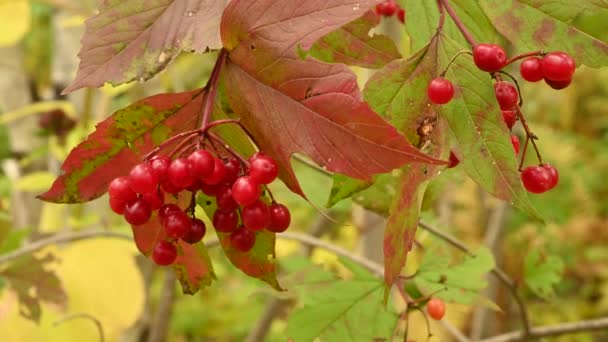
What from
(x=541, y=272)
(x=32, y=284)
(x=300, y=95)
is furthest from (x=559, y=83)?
(x=32, y=284)

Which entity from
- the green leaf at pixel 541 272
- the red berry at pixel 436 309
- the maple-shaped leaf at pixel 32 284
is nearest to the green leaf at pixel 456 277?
the red berry at pixel 436 309

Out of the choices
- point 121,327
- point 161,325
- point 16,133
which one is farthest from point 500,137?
point 16,133

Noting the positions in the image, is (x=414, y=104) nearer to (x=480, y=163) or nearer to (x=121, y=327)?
(x=480, y=163)

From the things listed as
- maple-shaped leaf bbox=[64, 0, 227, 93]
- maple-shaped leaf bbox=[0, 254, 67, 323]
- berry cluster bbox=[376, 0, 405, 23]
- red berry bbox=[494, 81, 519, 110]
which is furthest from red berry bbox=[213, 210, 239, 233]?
maple-shaped leaf bbox=[0, 254, 67, 323]

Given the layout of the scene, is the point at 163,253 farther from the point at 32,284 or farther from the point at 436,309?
the point at 32,284

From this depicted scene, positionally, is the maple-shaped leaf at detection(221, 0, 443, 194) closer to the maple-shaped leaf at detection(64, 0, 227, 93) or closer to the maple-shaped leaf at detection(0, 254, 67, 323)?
the maple-shaped leaf at detection(64, 0, 227, 93)

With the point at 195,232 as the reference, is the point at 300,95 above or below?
above

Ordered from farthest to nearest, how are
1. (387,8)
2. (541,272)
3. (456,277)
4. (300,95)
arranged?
(541,272)
(456,277)
(387,8)
(300,95)
